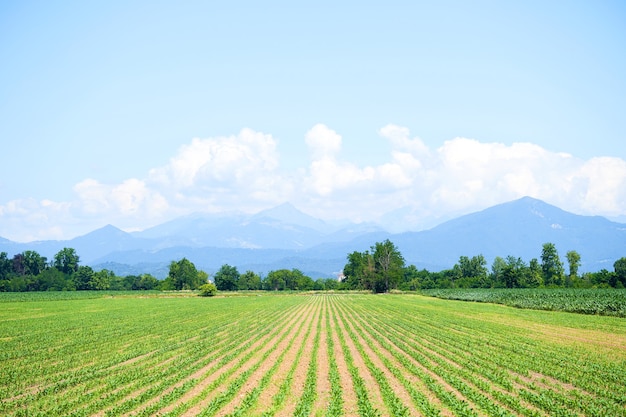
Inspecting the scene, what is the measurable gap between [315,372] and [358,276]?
12750cm

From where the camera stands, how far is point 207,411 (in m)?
13.5

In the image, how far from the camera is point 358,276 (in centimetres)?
14388

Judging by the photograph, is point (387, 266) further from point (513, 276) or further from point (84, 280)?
point (84, 280)

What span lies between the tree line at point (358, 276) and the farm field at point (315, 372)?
9120cm

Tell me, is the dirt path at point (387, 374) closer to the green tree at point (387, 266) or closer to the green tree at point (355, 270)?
the green tree at point (387, 266)

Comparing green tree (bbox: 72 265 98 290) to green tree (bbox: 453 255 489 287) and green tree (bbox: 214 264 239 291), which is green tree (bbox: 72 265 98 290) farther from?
green tree (bbox: 453 255 489 287)

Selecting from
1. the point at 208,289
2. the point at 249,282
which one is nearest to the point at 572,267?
the point at 208,289

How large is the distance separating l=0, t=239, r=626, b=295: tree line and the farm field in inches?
3590

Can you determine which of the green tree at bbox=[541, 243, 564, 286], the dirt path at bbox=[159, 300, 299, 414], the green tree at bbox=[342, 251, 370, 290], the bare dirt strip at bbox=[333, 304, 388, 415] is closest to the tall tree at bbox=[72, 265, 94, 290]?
the green tree at bbox=[342, 251, 370, 290]

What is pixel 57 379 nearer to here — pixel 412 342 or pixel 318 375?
pixel 318 375

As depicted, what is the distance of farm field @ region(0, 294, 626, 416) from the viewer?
46.2 feet

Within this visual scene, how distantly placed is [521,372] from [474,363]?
7.90ft

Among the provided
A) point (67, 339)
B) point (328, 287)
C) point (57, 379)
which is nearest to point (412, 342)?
point (57, 379)

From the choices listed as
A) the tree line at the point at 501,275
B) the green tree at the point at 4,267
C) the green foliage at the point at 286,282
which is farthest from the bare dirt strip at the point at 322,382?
the green tree at the point at 4,267
